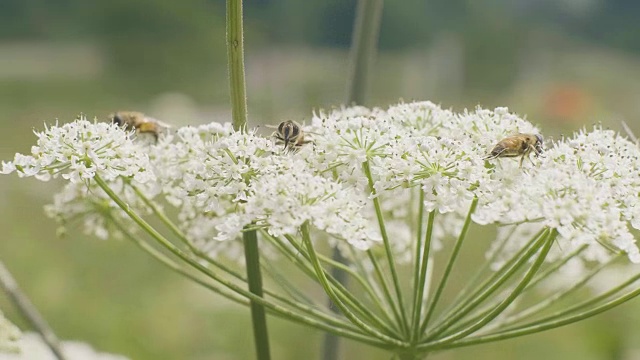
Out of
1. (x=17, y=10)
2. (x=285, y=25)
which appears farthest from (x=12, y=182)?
(x=17, y=10)

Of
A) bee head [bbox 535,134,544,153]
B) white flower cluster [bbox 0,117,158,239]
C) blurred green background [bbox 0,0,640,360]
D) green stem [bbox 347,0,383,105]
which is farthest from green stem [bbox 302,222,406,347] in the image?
blurred green background [bbox 0,0,640,360]

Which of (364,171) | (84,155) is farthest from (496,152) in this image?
(84,155)

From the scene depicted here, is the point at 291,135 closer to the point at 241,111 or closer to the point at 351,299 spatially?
the point at 241,111

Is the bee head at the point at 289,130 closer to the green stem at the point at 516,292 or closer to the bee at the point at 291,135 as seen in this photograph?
the bee at the point at 291,135

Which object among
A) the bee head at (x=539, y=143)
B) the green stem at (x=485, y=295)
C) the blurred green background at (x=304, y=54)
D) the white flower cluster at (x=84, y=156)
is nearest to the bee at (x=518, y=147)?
the bee head at (x=539, y=143)

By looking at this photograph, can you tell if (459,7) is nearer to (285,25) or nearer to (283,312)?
(285,25)
